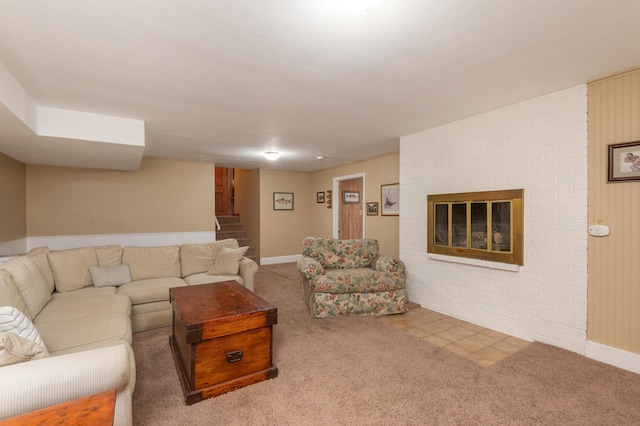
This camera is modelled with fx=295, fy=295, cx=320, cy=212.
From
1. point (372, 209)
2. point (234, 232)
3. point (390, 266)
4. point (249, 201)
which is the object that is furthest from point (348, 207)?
point (390, 266)

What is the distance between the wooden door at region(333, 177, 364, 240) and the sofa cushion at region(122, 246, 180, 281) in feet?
12.3

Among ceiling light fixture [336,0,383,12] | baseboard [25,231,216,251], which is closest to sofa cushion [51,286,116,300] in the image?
baseboard [25,231,216,251]

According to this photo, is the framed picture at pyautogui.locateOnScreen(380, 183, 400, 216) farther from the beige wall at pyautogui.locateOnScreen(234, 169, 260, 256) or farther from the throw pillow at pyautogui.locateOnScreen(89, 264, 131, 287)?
the throw pillow at pyautogui.locateOnScreen(89, 264, 131, 287)

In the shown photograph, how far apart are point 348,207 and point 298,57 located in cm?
494

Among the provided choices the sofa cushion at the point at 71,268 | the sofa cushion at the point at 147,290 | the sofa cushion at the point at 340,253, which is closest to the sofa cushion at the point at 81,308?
the sofa cushion at the point at 147,290

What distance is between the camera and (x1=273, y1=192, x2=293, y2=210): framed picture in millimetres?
7047

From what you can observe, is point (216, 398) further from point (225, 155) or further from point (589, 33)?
point (225, 155)

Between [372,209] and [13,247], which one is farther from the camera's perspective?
[372,209]

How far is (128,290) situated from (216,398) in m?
1.83

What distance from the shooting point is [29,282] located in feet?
7.72

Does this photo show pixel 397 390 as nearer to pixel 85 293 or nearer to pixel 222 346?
pixel 222 346

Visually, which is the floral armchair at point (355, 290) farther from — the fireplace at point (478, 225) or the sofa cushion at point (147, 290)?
the sofa cushion at point (147, 290)

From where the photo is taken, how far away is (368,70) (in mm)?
2211

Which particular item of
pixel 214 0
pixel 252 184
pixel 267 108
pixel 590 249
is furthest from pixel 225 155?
pixel 590 249
